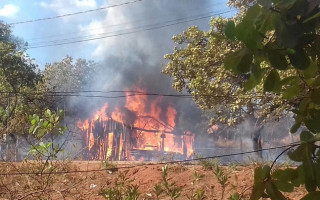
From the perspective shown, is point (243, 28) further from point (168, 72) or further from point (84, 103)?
point (84, 103)

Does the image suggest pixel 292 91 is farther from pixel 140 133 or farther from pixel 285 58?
pixel 140 133

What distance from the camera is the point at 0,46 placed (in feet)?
66.3

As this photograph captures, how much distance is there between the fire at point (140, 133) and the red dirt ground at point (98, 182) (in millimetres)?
14540

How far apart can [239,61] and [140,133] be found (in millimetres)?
22193

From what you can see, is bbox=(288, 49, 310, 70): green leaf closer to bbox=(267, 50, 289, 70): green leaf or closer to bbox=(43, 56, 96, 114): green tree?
bbox=(267, 50, 289, 70): green leaf

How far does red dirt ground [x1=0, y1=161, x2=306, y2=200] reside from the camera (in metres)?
4.23

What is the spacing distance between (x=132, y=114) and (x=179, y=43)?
11.6m

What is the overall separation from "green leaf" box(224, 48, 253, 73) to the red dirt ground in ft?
10.0

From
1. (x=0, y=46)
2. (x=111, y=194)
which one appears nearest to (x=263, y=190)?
(x=111, y=194)

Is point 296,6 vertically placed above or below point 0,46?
below

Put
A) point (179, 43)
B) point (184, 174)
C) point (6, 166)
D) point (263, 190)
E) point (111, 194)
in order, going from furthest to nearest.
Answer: point (179, 43)
point (184, 174)
point (6, 166)
point (111, 194)
point (263, 190)

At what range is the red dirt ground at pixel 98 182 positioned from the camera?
423 cm

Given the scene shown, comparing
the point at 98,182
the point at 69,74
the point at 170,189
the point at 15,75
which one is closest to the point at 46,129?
the point at 170,189

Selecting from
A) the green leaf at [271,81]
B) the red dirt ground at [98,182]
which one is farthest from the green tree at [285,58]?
the red dirt ground at [98,182]
